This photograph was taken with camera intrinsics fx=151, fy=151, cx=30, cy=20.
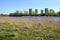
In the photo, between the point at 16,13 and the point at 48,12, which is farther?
the point at 16,13

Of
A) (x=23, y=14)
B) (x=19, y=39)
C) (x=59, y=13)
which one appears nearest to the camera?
(x=19, y=39)

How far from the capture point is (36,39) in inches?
489

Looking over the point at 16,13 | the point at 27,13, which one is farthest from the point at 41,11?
the point at 16,13

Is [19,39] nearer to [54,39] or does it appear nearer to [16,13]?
[54,39]

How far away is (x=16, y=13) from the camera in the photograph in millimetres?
116438

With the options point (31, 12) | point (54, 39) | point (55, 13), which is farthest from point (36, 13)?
point (54, 39)

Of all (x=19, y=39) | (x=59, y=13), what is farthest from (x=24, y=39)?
(x=59, y=13)

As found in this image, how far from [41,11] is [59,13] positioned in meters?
13.2

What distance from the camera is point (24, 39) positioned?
40.2 feet

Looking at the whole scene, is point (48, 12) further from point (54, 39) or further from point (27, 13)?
point (54, 39)

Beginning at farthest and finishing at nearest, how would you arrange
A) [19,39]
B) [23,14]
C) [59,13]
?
[23,14] < [59,13] < [19,39]

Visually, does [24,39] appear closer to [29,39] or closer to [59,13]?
[29,39]

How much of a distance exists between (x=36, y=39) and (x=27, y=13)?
10168cm

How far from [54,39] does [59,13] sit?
9455 cm
